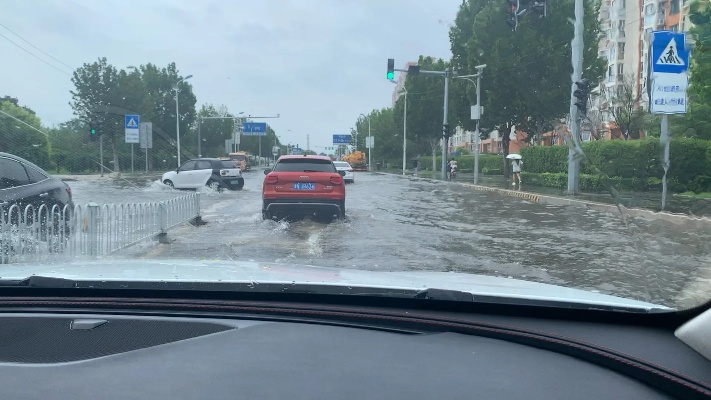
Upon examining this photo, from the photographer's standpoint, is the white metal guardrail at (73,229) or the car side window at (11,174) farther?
the car side window at (11,174)

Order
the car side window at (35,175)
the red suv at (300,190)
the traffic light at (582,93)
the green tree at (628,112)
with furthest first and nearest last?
the red suv at (300,190) → the car side window at (35,175) → the traffic light at (582,93) → the green tree at (628,112)

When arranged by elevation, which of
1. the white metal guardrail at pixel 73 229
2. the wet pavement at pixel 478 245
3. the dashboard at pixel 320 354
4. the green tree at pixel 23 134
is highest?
the green tree at pixel 23 134

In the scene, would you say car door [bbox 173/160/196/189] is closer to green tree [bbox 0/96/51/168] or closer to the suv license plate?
the suv license plate

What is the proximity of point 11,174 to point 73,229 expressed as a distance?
0.98m

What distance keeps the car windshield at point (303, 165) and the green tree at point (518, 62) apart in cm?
441

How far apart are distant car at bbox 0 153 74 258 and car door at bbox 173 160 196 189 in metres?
17.0

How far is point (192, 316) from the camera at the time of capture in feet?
7.23

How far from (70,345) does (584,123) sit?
5.47 metres

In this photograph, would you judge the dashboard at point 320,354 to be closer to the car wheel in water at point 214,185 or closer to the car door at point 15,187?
the car door at point 15,187

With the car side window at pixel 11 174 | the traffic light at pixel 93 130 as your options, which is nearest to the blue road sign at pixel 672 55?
the car side window at pixel 11 174

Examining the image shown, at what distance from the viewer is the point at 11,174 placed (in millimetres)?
7738

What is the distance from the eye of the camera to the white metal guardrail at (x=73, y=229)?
7172 millimetres

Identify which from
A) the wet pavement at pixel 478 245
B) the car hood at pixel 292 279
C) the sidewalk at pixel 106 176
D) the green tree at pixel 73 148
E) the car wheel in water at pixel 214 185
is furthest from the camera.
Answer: the car wheel in water at pixel 214 185

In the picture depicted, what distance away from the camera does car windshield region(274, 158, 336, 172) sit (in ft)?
42.6
